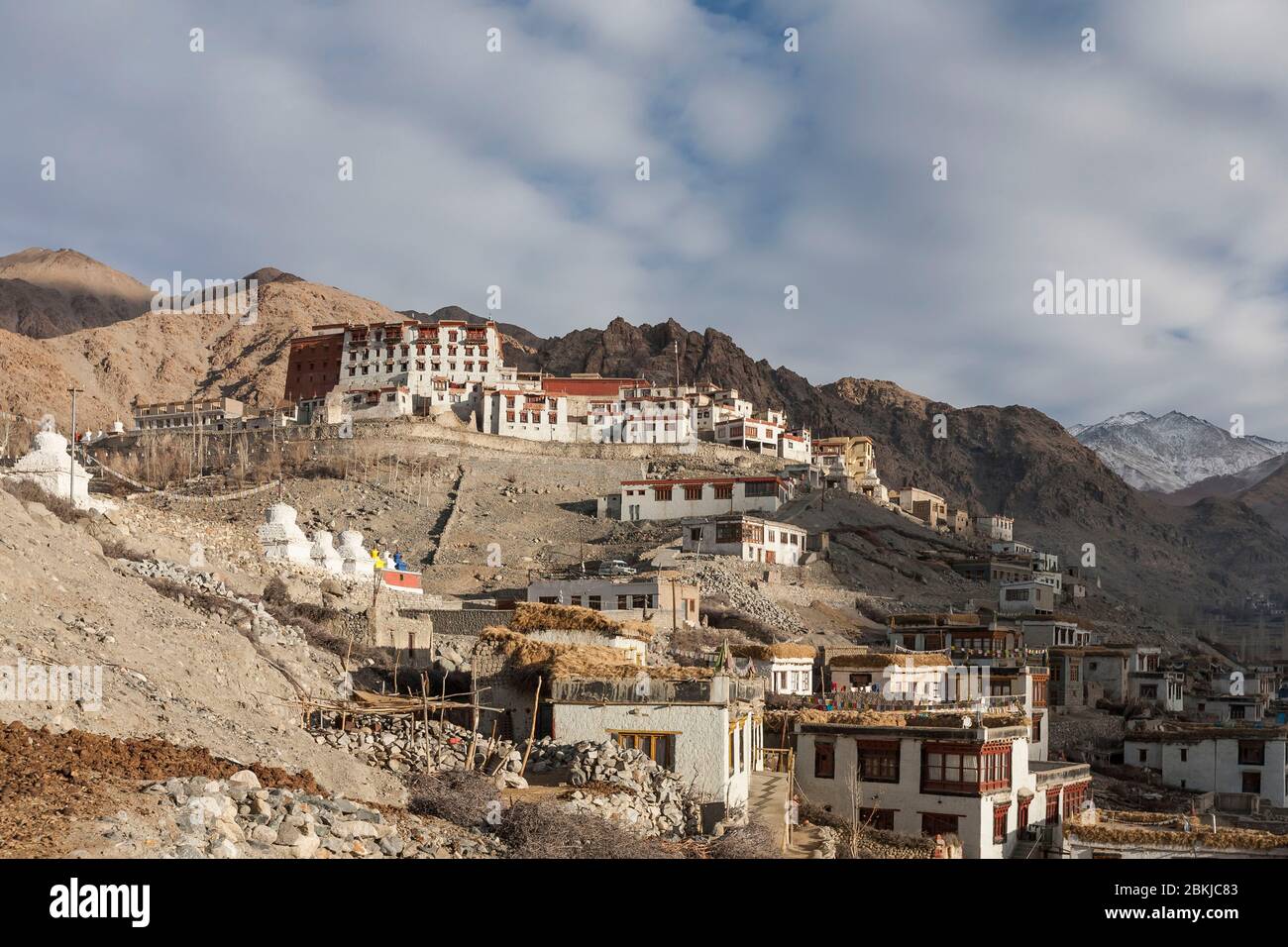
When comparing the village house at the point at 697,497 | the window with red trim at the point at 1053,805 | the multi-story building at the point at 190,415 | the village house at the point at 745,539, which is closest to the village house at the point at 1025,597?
the village house at the point at 745,539

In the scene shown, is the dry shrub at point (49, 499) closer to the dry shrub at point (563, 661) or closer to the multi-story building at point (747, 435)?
the dry shrub at point (563, 661)

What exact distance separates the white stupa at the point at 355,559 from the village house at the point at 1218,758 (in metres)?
25.7

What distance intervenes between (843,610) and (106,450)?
64.6 meters

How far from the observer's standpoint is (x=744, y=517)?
2749 inches

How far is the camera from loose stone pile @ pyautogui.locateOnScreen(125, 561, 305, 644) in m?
27.4

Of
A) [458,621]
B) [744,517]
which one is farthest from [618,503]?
[458,621]

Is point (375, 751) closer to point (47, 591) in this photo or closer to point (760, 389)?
point (47, 591)

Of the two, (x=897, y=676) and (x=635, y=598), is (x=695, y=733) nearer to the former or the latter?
(x=897, y=676)

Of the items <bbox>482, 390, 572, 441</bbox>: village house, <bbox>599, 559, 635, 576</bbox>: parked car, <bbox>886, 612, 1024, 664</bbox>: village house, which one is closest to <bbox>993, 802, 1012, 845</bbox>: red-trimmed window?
<bbox>886, 612, 1024, 664</bbox>: village house

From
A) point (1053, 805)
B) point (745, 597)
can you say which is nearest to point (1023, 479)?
point (745, 597)

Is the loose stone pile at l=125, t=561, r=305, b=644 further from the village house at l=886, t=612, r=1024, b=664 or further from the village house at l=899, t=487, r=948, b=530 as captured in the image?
the village house at l=899, t=487, r=948, b=530

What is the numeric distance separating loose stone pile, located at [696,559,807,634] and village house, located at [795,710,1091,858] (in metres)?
29.2

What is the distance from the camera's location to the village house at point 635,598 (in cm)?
4659
